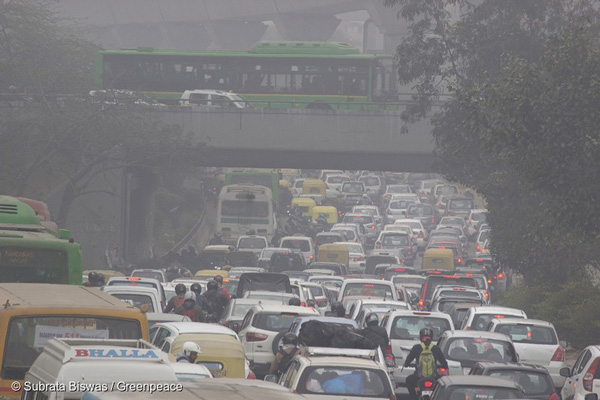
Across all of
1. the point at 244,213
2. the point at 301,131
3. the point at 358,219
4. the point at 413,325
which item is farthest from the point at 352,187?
the point at 413,325

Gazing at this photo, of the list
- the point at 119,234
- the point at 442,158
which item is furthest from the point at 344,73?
the point at 442,158

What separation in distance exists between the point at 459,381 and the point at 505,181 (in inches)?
950

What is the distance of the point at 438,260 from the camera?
49.6 meters

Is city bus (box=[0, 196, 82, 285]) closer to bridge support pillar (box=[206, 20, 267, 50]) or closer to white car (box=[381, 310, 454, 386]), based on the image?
white car (box=[381, 310, 454, 386])

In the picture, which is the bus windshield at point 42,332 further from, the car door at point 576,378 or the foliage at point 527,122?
the foliage at point 527,122

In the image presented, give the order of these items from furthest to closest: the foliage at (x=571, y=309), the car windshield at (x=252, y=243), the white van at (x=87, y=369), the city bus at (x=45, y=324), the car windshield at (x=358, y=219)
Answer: the car windshield at (x=358, y=219), the car windshield at (x=252, y=243), the foliage at (x=571, y=309), the city bus at (x=45, y=324), the white van at (x=87, y=369)

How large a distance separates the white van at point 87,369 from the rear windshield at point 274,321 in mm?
11367

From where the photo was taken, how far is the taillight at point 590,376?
17.5 meters

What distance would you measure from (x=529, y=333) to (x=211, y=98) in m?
37.4

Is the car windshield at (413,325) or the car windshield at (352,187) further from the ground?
the car windshield at (413,325)

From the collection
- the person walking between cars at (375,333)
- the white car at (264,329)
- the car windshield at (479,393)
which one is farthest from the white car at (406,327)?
the car windshield at (479,393)

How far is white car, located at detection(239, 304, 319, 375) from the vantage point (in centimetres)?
2159

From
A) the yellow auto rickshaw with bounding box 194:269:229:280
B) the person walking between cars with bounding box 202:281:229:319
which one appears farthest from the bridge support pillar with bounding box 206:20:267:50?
the person walking between cars with bounding box 202:281:229:319

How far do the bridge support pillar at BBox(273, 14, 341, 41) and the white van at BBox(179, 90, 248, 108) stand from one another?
2286 inches
